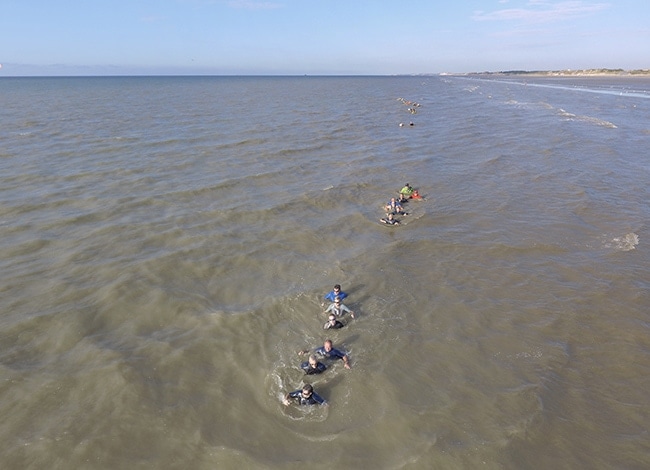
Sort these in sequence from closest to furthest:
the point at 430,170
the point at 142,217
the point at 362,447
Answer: the point at 362,447
the point at 142,217
the point at 430,170

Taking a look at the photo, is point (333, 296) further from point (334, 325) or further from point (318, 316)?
point (334, 325)

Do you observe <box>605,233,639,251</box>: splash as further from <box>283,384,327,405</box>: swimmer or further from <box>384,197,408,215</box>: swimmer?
<box>283,384,327,405</box>: swimmer

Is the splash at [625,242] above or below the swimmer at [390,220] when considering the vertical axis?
below

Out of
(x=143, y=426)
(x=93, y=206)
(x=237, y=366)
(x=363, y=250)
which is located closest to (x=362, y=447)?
(x=237, y=366)

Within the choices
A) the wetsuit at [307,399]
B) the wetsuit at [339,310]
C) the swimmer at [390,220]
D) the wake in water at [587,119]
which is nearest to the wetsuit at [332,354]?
the wetsuit at [307,399]

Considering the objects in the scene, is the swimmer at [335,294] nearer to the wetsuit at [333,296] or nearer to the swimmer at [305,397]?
the wetsuit at [333,296]

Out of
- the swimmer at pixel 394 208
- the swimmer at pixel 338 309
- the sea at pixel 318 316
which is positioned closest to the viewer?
the sea at pixel 318 316

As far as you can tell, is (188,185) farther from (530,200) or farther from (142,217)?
(530,200)
